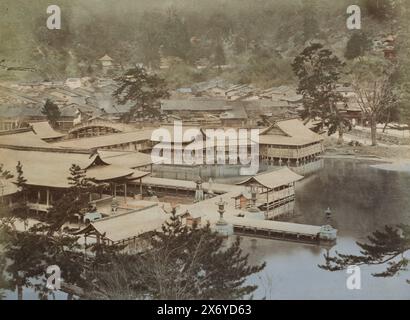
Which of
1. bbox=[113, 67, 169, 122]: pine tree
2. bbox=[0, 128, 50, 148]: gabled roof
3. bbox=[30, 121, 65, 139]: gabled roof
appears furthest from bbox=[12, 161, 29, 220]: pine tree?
bbox=[113, 67, 169, 122]: pine tree

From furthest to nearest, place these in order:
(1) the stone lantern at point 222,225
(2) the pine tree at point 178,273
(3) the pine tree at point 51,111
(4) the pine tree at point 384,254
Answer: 1. (3) the pine tree at point 51,111
2. (1) the stone lantern at point 222,225
3. (4) the pine tree at point 384,254
4. (2) the pine tree at point 178,273

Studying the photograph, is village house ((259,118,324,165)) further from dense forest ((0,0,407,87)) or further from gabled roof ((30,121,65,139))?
gabled roof ((30,121,65,139))

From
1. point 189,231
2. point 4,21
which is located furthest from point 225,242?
point 4,21

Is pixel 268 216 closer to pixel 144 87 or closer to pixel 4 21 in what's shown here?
pixel 144 87

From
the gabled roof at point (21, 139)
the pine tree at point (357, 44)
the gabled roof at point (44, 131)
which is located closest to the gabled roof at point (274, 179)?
the pine tree at point (357, 44)

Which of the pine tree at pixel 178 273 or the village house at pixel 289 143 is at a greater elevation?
the village house at pixel 289 143

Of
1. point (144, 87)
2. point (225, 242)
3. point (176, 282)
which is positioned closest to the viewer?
point (176, 282)

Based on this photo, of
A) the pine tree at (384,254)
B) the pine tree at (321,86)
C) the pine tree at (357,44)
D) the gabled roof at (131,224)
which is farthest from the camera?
the pine tree at (321,86)

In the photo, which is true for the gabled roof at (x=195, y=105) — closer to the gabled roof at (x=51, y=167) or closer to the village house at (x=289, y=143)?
the village house at (x=289, y=143)
